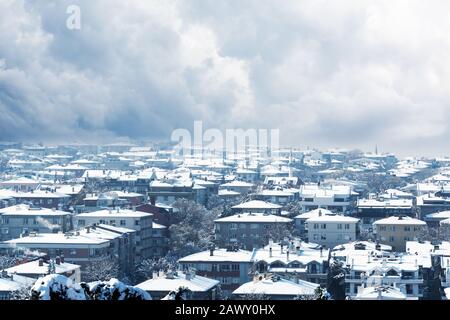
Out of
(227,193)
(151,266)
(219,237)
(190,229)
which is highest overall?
(227,193)

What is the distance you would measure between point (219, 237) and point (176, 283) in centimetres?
547

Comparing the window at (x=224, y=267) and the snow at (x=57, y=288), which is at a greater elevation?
the snow at (x=57, y=288)

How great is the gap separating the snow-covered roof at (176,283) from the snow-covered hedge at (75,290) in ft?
Result: 17.7

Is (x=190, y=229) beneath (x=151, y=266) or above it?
above

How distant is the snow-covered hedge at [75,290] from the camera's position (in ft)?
8.13

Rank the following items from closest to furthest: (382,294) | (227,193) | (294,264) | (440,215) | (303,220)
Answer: (382,294), (294,264), (303,220), (440,215), (227,193)

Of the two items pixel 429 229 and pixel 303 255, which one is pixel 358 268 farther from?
pixel 429 229

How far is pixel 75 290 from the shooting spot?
249 cm

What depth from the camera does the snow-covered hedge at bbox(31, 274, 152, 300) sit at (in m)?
2.48

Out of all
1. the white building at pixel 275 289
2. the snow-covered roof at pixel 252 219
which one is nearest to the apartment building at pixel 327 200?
the snow-covered roof at pixel 252 219

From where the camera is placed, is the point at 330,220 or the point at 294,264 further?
the point at 330,220

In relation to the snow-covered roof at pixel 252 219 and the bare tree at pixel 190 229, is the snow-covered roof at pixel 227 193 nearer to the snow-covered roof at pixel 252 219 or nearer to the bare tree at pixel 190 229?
the bare tree at pixel 190 229

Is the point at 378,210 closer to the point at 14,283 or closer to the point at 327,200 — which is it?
the point at 327,200

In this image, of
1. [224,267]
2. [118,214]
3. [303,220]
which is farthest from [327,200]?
[224,267]
